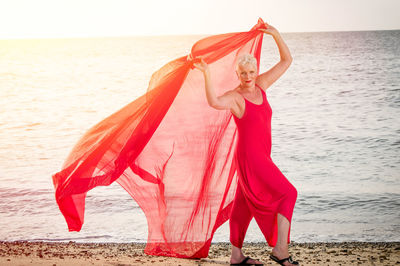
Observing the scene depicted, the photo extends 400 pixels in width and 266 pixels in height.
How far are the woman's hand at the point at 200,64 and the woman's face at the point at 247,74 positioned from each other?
0.34m

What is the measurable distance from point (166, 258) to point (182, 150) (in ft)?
3.81

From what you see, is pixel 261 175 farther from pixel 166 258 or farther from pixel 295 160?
pixel 295 160

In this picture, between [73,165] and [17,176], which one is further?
[17,176]

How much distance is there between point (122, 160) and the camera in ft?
18.1

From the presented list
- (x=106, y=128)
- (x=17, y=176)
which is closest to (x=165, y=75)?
(x=106, y=128)

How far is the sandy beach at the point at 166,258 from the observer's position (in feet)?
19.8

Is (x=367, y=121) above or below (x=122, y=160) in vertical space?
below

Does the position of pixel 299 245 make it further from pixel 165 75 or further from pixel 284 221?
pixel 165 75

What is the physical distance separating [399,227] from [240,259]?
3.46m

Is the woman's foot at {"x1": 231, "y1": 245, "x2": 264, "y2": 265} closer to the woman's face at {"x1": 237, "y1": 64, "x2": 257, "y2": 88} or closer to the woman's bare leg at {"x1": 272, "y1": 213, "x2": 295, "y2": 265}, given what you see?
the woman's bare leg at {"x1": 272, "y1": 213, "x2": 295, "y2": 265}

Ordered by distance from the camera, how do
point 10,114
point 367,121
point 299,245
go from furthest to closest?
point 10,114 → point 367,121 → point 299,245

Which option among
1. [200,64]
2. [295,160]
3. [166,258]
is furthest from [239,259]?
[295,160]

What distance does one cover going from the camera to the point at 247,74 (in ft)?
17.3

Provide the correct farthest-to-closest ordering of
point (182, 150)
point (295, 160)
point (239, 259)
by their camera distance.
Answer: point (295, 160), point (182, 150), point (239, 259)
